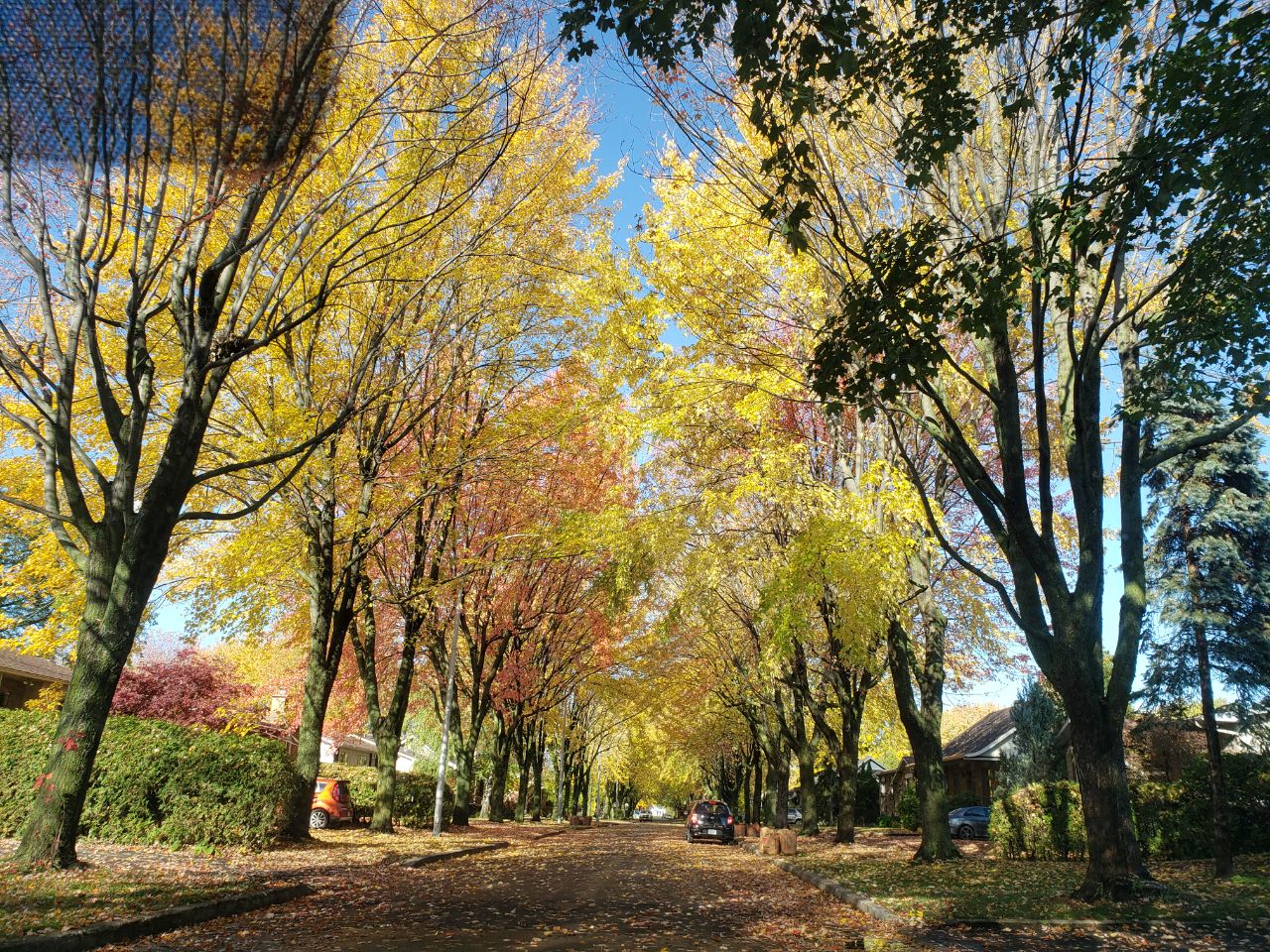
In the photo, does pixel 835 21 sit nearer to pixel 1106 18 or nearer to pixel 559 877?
pixel 1106 18

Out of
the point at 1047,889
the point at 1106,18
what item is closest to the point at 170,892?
the point at 1047,889

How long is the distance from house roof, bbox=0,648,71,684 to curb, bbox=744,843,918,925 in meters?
23.8

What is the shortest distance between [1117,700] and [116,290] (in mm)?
14988

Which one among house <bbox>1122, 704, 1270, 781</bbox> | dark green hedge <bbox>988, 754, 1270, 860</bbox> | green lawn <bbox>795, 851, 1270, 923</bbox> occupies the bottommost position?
green lawn <bbox>795, 851, 1270, 923</bbox>

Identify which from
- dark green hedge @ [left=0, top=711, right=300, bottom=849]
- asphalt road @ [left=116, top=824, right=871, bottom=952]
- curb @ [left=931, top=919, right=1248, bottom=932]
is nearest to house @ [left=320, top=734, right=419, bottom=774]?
dark green hedge @ [left=0, top=711, right=300, bottom=849]

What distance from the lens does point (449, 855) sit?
15.5 meters

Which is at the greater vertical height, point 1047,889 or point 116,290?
point 116,290

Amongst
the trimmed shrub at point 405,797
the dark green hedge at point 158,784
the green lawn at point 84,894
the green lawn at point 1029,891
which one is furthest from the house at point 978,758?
the green lawn at point 84,894

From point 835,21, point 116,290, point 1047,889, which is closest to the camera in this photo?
point 835,21

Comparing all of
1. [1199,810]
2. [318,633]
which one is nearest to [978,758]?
[1199,810]

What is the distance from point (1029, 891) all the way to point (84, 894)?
33.8 feet

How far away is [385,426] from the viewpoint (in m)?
16.1

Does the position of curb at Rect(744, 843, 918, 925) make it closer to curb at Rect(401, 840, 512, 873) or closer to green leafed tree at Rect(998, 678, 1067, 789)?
curb at Rect(401, 840, 512, 873)

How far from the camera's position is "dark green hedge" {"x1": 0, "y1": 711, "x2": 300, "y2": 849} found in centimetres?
1213
